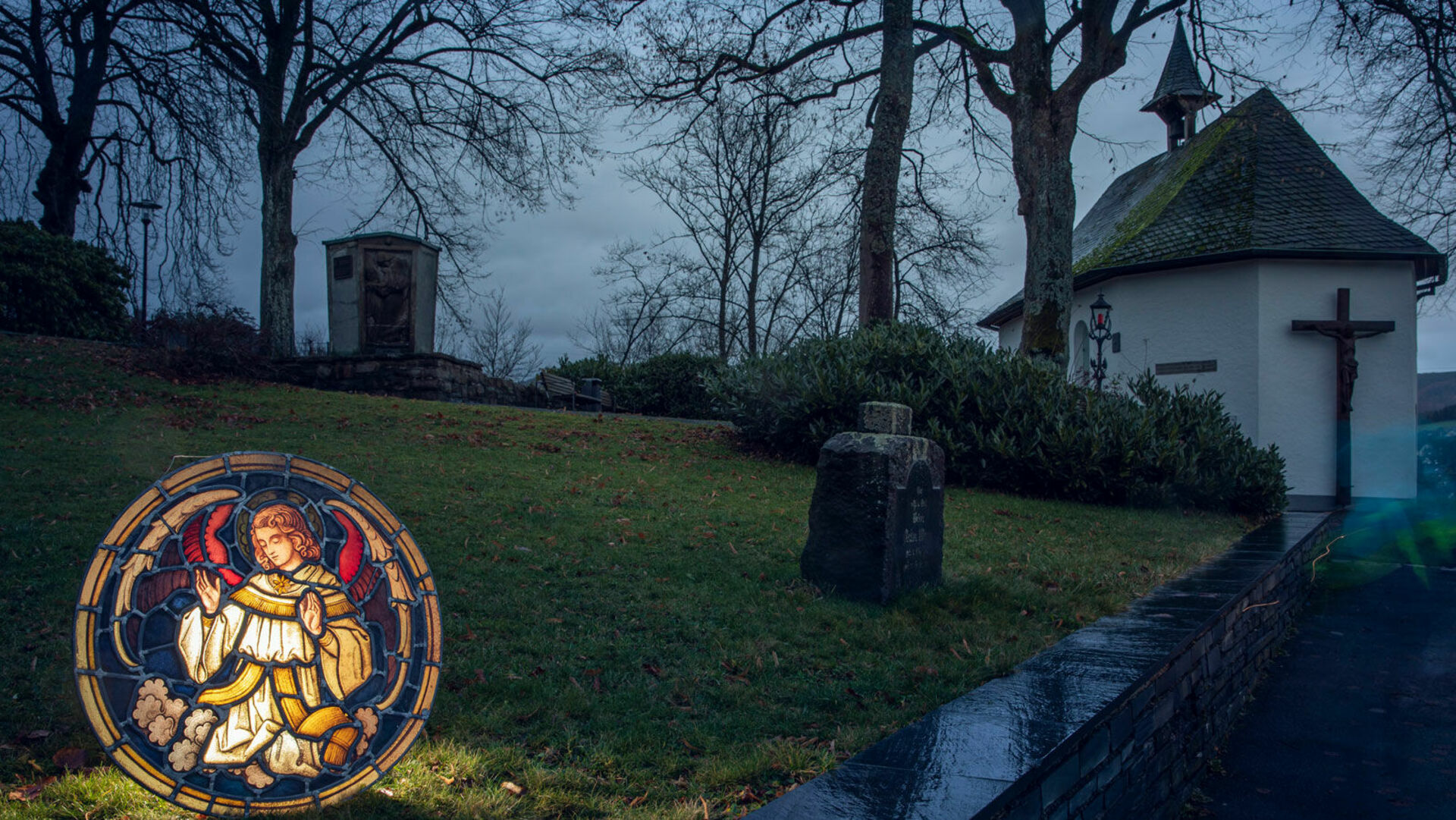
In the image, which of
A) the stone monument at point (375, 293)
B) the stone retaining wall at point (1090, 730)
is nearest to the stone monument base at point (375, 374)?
the stone monument at point (375, 293)

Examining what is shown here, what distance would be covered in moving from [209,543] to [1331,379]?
21.3 meters

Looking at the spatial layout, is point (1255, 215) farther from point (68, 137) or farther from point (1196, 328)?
point (68, 137)

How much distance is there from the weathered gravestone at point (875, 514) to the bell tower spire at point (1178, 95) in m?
A: 23.3

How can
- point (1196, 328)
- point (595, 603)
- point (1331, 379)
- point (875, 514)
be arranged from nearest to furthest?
point (595, 603), point (875, 514), point (1331, 379), point (1196, 328)

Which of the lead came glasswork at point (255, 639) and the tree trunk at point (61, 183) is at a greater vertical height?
the tree trunk at point (61, 183)

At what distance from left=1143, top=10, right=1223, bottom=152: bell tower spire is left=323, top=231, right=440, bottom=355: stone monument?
66.9ft

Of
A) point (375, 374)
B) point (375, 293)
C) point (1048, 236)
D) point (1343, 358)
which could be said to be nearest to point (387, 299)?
point (375, 293)

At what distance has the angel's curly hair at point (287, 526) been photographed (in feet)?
8.00

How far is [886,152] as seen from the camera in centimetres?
1412

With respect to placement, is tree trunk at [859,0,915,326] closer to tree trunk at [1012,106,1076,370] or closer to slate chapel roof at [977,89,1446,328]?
tree trunk at [1012,106,1076,370]

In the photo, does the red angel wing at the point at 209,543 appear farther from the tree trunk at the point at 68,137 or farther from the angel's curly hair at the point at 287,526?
the tree trunk at the point at 68,137

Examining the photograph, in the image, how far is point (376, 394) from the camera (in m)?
15.6

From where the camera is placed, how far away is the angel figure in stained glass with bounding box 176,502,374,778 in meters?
2.36

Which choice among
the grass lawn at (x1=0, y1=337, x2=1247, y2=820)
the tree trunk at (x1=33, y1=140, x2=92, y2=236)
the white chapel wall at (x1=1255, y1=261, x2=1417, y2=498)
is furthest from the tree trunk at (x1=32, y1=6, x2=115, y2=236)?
the white chapel wall at (x1=1255, y1=261, x2=1417, y2=498)
